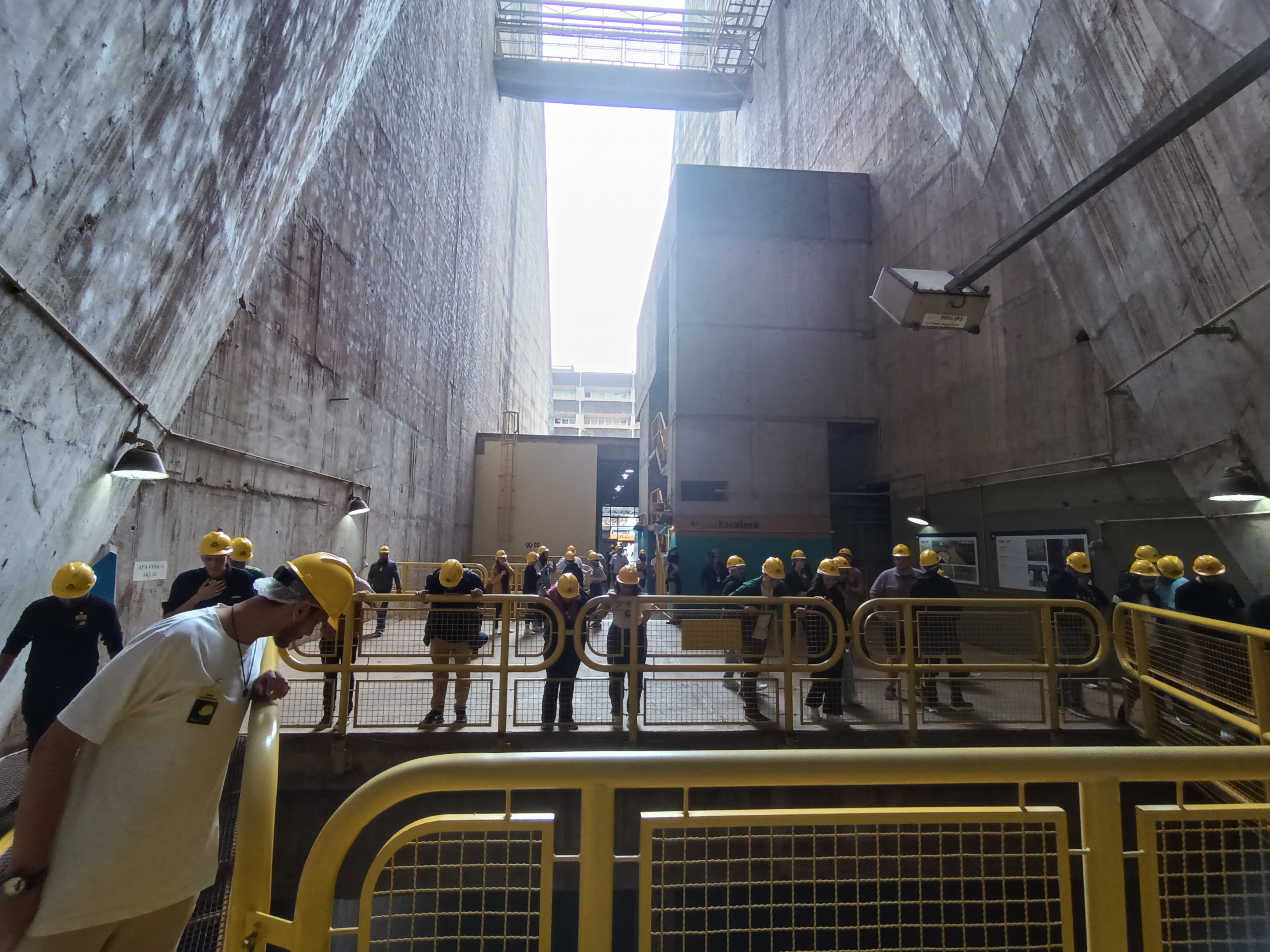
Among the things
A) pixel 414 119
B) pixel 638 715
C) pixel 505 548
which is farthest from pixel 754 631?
pixel 505 548

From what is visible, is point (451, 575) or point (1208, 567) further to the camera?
point (451, 575)

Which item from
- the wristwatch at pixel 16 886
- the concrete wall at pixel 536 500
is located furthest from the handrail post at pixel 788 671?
the concrete wall at pixel 536 500

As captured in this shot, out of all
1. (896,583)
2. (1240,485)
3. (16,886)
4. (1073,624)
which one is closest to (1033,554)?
(1073,624)

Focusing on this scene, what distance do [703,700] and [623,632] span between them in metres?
1.45

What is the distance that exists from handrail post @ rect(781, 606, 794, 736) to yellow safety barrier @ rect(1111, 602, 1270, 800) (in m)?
2.91

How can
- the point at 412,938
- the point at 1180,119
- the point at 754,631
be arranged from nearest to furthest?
the point at 412,938 → the point at 1180,119 → the point at 754,631

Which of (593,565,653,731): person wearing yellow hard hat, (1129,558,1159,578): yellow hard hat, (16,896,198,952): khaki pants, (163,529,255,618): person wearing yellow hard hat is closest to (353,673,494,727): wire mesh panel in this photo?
(593,565,653,731): person wearing yellow hard hat

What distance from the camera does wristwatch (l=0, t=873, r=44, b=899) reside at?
157cm

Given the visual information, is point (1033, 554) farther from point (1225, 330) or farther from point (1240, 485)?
point (1225, 330)

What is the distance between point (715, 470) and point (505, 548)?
12246 mm

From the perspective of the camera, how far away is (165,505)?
700 cm

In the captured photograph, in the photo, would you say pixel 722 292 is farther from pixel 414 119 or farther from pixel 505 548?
pixel 505 548

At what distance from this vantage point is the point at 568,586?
6.02 meters

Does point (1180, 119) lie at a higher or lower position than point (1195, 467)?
higher
